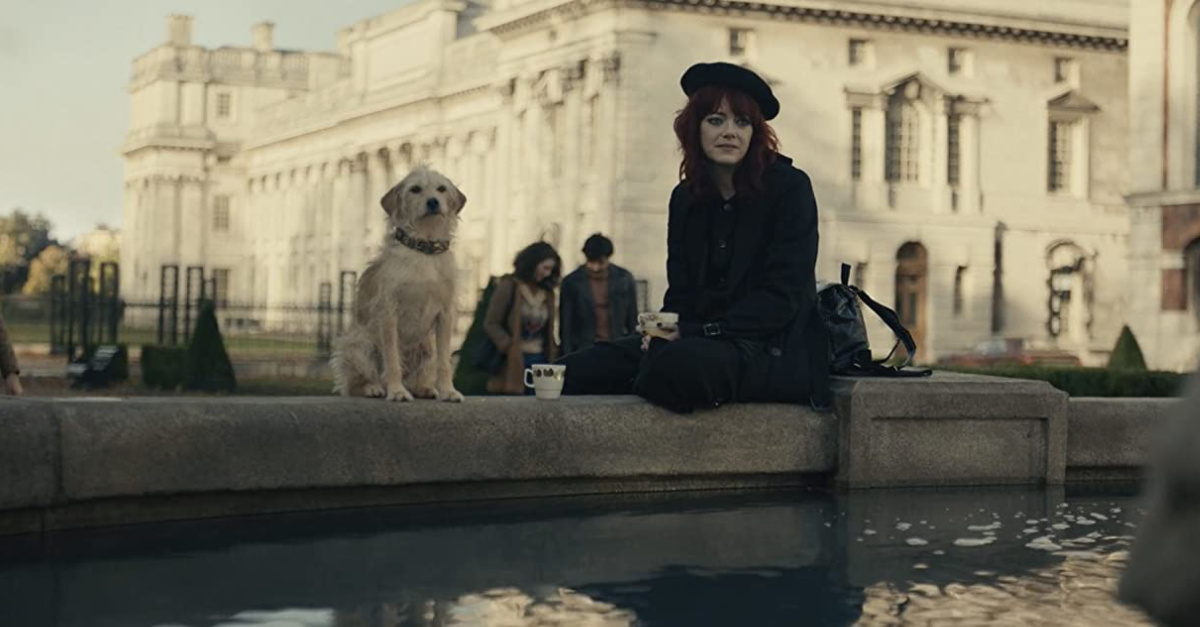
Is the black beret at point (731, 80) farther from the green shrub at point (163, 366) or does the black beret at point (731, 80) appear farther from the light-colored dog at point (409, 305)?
the green shrub at point (163, 366)

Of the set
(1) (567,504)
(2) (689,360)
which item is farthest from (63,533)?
(2) (689,360)

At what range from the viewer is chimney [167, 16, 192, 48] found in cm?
10262

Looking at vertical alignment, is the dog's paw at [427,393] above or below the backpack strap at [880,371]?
below

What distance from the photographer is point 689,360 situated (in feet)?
23.1

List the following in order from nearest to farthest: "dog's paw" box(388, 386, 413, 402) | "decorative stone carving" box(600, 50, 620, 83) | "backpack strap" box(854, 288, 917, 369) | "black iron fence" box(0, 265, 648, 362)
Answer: "dog's paw" box(388, 386, 413, 402), "backpack strap" box(854, 288, 917, 369), "black iron fence" box(0, 265, 648, 362), "decorative stone carving" box(600, 50, 620, 83)

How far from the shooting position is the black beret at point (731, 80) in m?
7.19

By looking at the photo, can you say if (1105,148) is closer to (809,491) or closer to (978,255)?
(978,255)

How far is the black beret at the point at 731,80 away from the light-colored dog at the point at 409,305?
104 centimetres

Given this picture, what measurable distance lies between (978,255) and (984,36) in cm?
580

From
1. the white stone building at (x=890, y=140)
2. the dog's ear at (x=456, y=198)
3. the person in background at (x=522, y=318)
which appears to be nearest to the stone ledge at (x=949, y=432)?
the dog's ear at (x=456, y=198)

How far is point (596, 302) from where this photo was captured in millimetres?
14312

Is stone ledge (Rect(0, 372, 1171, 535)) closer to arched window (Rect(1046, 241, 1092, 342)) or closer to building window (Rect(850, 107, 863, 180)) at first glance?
building window (Rect(850, 107, 863, 180))

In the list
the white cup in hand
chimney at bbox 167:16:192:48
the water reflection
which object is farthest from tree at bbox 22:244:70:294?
the water reflection

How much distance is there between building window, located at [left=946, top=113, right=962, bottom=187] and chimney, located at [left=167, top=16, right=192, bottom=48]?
6082 centimetres
